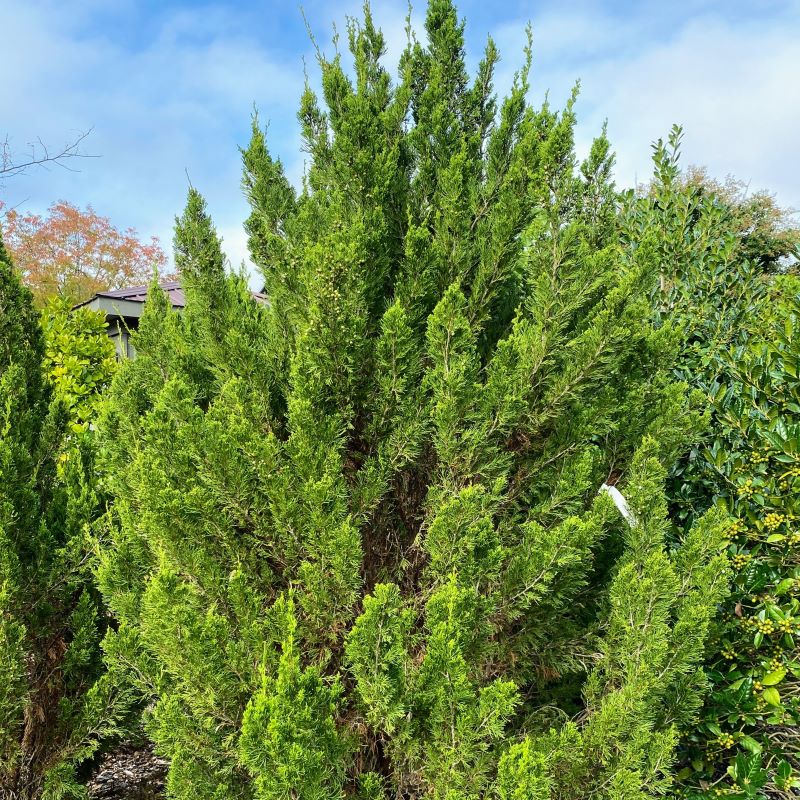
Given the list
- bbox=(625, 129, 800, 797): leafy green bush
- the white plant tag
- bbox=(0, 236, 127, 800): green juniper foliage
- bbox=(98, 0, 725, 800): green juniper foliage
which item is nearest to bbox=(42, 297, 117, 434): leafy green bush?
bbox=(0, 236, 127, 800): green juniper foliage

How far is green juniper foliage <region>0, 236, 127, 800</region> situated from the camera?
3074 millimetres

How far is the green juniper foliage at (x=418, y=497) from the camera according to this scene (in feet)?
6.97

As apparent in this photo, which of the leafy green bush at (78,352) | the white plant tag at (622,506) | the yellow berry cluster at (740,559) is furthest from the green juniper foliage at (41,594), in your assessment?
the leafy green bush at (78,352)

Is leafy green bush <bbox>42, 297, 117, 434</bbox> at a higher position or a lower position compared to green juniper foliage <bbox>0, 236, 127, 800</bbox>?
higher

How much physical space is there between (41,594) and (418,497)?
220cm

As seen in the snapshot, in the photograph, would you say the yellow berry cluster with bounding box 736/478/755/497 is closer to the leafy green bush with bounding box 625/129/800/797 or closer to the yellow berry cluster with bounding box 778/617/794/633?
the leafy green bush with bounding box 625/129/800/797

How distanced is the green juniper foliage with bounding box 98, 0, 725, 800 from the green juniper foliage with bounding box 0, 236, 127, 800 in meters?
0.67

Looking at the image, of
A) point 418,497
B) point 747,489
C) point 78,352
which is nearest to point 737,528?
point 747,489

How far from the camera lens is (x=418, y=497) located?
2824 millimetres

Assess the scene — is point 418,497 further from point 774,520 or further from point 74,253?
point 74,253

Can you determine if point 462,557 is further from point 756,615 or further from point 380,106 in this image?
point 380,106

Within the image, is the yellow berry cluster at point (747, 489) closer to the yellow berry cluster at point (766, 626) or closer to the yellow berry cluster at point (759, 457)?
the yellow berry cluster at point (759, 457)

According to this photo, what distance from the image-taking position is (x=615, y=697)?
220 centimetres

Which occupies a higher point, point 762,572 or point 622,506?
point 622,506
